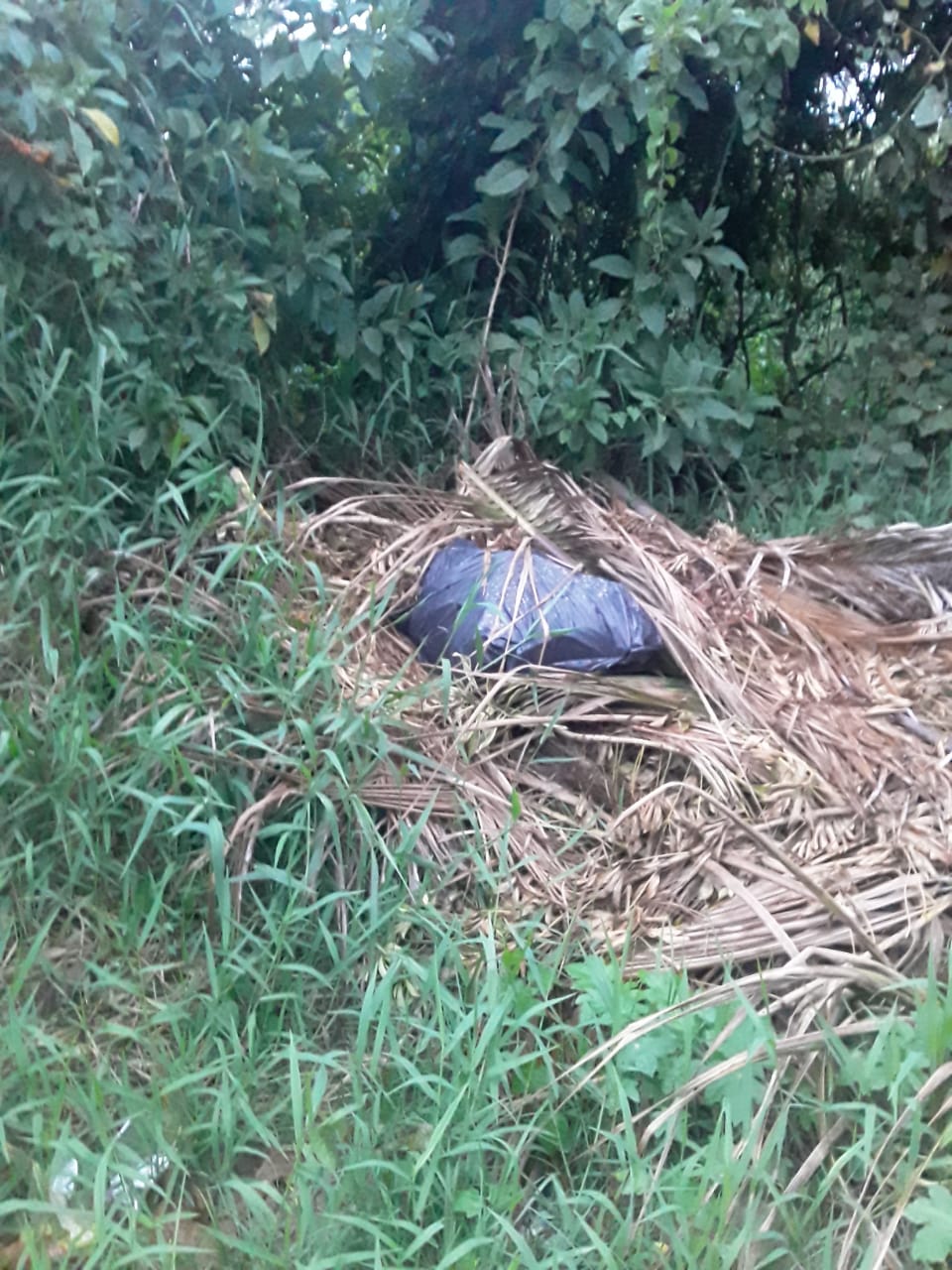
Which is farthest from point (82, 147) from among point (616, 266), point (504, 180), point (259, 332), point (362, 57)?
point (616, 266)

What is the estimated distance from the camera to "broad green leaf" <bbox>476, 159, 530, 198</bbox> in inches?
123

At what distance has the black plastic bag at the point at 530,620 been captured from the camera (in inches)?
93.0

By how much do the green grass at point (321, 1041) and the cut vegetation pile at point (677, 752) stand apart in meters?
0.07

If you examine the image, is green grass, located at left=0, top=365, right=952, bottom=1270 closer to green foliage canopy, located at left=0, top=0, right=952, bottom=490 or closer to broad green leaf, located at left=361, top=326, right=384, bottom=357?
green foliage canopy, located at left=0, top=0, right=952, bottom=490

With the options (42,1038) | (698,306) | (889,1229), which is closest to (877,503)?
(698,306)

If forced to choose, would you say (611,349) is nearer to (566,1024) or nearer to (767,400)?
(767,400)

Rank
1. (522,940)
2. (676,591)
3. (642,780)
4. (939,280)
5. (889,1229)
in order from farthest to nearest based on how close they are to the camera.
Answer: (939,280) → (676,591) → (642,780) → (522,940) → (889,1229)

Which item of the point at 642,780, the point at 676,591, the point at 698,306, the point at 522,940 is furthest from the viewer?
the point at 698,306

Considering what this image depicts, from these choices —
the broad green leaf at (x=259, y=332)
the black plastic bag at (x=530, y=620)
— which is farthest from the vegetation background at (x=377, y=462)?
the black plastic bag at (x=530, y=620)

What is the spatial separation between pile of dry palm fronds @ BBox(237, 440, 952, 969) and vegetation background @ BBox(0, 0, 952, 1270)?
14cm

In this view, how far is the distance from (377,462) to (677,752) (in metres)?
1.44

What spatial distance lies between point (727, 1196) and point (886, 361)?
309cm

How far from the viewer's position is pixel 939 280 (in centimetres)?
384

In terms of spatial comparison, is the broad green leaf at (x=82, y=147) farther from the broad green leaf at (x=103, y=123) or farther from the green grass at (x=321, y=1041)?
the green grass at (x=321, y=1041)
